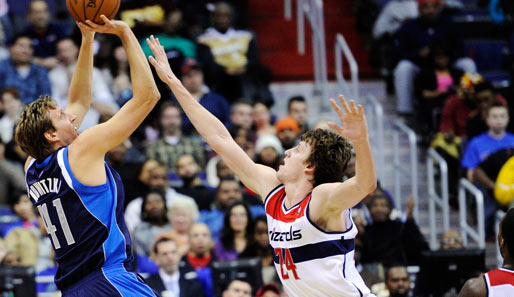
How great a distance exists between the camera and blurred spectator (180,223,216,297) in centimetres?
970

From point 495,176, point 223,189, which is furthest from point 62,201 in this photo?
point 495,176

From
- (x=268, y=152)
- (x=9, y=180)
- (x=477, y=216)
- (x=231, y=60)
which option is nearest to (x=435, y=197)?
(x=477, y=216)

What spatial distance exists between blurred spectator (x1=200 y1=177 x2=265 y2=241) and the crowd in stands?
0.06 feet

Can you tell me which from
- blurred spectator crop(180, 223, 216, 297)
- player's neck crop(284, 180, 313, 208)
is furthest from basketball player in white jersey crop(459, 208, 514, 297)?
blurred spectator crop(180, 223, 216, 297)

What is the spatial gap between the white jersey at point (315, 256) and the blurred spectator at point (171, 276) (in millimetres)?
3801

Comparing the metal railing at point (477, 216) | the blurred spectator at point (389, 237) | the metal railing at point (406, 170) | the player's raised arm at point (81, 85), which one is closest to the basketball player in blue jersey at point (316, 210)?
the player's raised arm at point (81, 85)

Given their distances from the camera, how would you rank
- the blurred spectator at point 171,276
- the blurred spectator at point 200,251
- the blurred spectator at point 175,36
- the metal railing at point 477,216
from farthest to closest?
the blurred spectator at point 175,36
the metal railing at point 477,216
the blurred spectator at point 200,251
the blurred spectator at point 171,276

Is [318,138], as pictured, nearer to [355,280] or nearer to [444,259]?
[355,280]

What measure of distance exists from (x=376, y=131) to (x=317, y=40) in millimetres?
1689

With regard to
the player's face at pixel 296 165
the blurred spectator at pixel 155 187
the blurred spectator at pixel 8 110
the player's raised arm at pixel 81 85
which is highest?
the player's raised arm at pixel 81 85

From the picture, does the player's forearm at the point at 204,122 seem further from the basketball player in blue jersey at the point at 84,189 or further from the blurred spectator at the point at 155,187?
the blurred spectator at the point at 155,187

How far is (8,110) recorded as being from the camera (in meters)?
11.6

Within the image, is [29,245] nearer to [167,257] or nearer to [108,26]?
[167,257]

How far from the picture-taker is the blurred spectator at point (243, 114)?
1212cm
